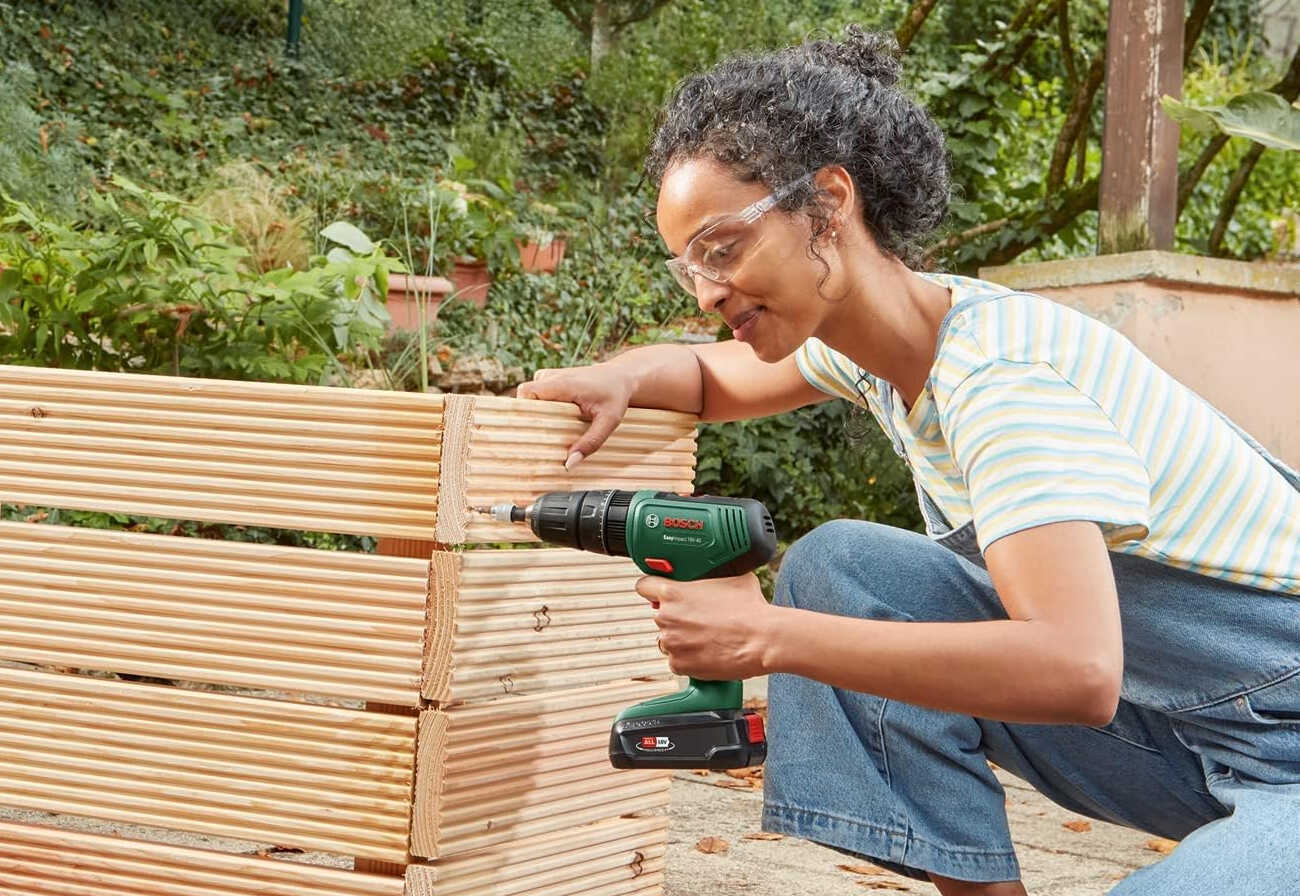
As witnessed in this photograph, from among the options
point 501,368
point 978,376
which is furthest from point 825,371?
point 501,368

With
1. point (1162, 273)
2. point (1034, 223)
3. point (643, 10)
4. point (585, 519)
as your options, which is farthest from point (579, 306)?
point (643, 10)

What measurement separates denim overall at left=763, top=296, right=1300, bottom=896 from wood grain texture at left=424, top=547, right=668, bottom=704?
24cm

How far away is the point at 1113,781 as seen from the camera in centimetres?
182

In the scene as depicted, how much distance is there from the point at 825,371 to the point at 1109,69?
277 cm

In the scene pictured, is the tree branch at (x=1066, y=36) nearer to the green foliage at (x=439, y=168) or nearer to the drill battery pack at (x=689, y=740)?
the green foliage at (x=439, y=168)

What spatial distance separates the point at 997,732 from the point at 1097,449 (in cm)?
57

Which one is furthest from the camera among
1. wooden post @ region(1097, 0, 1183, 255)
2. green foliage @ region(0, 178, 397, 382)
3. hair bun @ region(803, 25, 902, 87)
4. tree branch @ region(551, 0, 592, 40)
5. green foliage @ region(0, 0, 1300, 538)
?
tree branch @ region(551, 0, 592, 40)

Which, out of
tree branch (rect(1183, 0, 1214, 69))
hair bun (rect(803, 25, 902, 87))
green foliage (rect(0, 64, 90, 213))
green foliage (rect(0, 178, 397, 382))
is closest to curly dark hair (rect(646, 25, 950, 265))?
hair bun (rect(803, 25, 902, 87))

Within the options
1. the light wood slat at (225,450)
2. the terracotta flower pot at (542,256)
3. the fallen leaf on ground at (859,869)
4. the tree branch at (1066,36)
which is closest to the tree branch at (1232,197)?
the tree branch at (1066,36)

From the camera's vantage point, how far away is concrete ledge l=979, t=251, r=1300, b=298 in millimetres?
3975

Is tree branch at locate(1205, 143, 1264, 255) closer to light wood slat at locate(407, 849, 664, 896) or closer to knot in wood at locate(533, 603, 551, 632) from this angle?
light wood slat at locate(407, 849, 664, 896)

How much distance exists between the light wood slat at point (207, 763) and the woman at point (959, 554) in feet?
1.44

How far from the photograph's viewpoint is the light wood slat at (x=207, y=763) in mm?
1663

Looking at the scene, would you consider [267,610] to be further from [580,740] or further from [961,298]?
[961,298]
